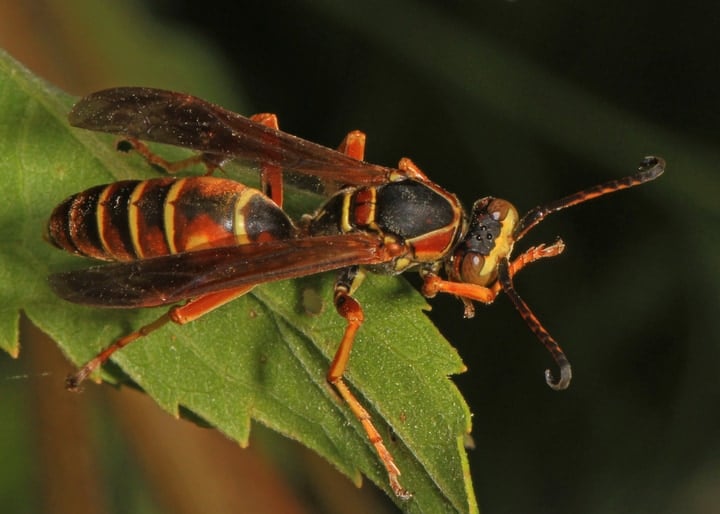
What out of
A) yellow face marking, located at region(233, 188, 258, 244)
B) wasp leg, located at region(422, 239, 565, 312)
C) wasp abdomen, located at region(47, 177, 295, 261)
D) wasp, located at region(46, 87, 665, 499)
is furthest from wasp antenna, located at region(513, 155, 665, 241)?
yellow face marking, located at region(233, 188, 258, 244)

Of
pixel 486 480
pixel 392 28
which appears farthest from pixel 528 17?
pixel 486 480

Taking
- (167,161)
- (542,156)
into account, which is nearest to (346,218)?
(167,161)

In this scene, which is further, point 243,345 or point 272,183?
point 272,183

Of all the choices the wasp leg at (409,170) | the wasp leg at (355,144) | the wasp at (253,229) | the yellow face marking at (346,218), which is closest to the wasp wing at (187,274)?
the wasp at (253,229)

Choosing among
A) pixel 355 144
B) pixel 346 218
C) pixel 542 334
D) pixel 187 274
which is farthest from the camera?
pixel 355 144

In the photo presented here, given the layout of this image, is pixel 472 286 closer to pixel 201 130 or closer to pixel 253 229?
pixel 253 229

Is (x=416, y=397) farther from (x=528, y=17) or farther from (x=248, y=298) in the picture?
(x=528, y=17)

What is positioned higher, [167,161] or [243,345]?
[167,161]
